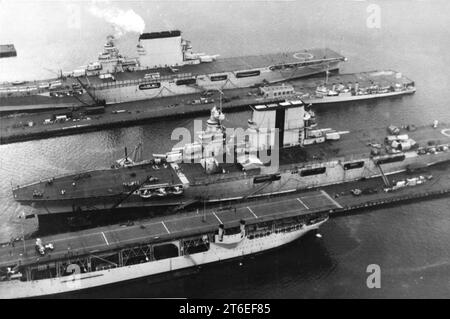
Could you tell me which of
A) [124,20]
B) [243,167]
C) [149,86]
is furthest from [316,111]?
[124,20]

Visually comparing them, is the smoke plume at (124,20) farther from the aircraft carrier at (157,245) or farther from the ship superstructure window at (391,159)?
the ship superstructure window at (391,159)

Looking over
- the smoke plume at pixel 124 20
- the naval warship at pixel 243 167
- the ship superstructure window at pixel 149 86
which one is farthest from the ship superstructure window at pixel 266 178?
the smoke plume at pixel 124 20

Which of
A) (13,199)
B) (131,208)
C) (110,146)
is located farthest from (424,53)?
(13,199)

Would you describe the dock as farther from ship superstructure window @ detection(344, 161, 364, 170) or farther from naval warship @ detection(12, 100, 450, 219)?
ship superstructure window @ detection(344, 161, 364, 170)

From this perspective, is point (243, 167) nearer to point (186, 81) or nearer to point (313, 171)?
point (313, 171)

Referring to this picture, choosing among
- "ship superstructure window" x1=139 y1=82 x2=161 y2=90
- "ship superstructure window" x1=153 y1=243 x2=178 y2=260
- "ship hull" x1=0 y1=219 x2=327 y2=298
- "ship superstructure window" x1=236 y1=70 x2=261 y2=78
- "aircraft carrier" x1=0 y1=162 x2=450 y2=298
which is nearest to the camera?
"ship hull" x1=0 y1=219 x2=327 y2=298

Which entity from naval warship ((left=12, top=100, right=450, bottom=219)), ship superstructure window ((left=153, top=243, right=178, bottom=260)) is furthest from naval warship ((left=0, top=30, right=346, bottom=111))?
ship superstructure window ((left=153, top=243, right=178, bottom=260))

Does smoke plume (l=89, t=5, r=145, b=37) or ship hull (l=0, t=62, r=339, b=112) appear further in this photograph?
smoke plume (l=89, t=5, r=145, b=37)
